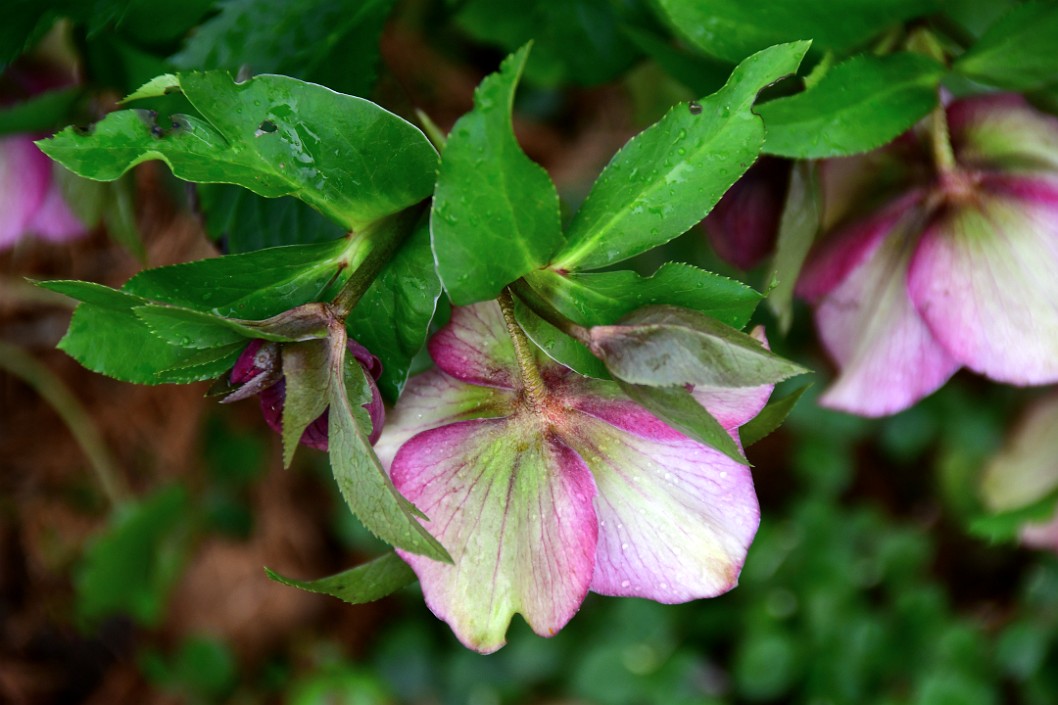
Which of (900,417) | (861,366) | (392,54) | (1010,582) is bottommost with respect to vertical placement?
(1010,582)

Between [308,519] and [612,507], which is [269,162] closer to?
[612,507]

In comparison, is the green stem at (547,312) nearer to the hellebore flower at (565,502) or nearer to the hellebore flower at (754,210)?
the hellebore flower at (565,502)

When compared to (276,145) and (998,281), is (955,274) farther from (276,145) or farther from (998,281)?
(276,145)

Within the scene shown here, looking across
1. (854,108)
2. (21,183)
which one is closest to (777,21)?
(854,108)

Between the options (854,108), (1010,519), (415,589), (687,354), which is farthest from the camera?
(415,589)

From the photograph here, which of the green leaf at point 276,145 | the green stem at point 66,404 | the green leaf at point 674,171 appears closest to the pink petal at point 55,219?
the green leaf at point 276,145

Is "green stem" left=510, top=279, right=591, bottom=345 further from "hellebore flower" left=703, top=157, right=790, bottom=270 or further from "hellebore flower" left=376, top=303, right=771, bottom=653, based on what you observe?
"hellebore flower" left=703, top=157, right=790, bottom=270


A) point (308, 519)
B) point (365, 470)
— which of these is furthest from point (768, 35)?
point (308, 519)
